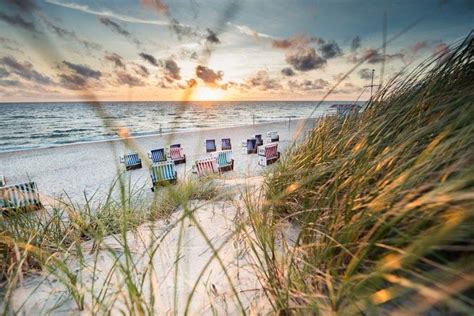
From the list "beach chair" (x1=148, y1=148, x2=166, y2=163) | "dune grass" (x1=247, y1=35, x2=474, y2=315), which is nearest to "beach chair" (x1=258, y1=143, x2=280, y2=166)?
"beach chair" (x1=148, y1=148, x2=166, y2=163)

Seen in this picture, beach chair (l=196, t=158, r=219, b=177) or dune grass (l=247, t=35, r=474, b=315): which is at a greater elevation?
dune grass (l=247, t=35, r=474, b=315)

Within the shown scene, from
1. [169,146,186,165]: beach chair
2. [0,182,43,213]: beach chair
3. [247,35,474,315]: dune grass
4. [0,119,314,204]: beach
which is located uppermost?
[247,35,474,315]: dune grass

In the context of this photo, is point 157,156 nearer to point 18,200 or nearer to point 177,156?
point 177,156

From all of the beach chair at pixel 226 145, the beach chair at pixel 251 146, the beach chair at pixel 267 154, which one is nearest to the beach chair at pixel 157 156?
the beach chair at pixel 226 145

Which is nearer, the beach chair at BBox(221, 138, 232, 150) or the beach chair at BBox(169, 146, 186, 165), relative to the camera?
the beach chair at BBox(169, 146, 186, 165)

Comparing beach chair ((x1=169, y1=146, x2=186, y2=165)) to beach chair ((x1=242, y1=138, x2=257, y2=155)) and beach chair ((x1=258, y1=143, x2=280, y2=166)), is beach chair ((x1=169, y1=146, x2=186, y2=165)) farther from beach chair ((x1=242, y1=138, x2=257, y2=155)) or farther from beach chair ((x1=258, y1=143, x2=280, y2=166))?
beach chair ((x1=258, y1=143, x2=280, y2=166))

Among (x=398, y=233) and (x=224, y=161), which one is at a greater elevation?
(x=398, y=233)

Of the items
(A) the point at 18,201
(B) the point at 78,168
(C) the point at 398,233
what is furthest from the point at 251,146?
(C) the point at 398,233

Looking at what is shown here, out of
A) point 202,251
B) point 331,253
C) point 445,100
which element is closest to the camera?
point 331,253

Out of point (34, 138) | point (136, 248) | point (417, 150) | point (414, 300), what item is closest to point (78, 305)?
point (136, 248)

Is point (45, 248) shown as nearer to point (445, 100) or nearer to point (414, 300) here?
point (414, 300)

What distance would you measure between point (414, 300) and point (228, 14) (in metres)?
1.32

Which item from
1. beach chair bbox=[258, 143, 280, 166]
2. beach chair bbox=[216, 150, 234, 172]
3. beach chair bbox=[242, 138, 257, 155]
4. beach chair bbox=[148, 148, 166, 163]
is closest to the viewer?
beach chair bbox=[216, 150, 234, 172]

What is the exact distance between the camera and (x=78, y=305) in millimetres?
1192
